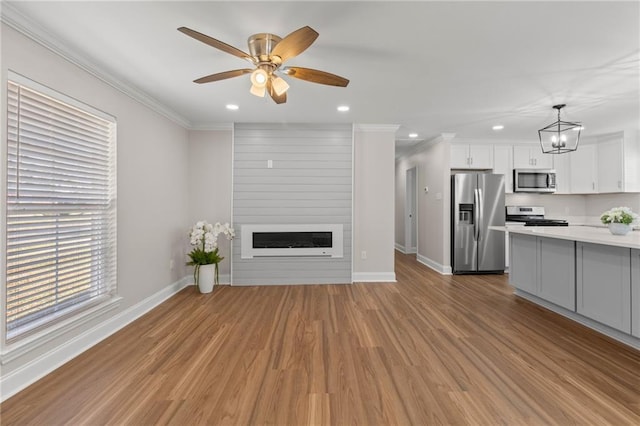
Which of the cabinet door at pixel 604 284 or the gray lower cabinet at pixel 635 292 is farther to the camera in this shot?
the cabinet door at pixel 604 284

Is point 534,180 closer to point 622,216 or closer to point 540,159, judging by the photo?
point 540,159

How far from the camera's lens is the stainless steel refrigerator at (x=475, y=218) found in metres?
4.99

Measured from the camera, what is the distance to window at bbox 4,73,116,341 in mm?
1879

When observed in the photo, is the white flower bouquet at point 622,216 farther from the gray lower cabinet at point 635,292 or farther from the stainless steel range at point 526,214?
the stainless steel range at point 526,214

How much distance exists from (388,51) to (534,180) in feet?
15.1

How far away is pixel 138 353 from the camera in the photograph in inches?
91.6

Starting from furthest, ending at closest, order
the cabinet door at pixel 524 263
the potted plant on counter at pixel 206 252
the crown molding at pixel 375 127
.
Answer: the crown molding at pixel 375 127, the potted plant on counter at pixel 206 252, the cabinet door at pixel 524 263

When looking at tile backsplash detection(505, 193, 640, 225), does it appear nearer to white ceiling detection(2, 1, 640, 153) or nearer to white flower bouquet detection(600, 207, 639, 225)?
white ceiling detection(2, 1, 640, 153)

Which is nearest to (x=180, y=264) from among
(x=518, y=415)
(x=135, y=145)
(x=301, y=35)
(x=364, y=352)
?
(x=135, y=145)

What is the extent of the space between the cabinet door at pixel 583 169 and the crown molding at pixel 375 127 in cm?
376

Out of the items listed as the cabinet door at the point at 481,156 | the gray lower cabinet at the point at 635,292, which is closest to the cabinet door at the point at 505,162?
the cabinet door at the point at 481,156

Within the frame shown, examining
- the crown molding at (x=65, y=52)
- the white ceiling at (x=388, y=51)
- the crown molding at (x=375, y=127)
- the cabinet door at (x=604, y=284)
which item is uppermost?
the crown molding at (x=375, y=127)

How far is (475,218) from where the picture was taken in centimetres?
498

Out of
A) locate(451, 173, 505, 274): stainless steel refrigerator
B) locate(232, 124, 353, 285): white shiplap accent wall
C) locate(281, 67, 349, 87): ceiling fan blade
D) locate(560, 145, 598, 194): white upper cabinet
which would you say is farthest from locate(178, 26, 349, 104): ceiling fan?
locate(560, 145, 598, 194): white upper cabinet
